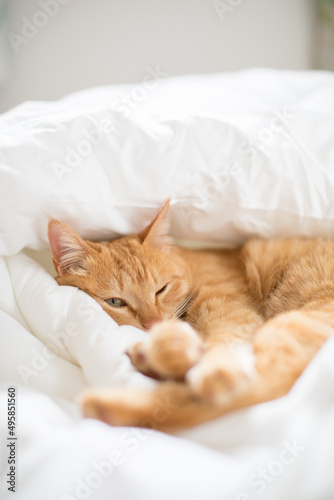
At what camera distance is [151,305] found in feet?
4.23

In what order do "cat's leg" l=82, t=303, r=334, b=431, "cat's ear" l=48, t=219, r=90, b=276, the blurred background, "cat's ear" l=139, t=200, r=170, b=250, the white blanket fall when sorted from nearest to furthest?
the white blanket, "cat's leg" l=82, t=303, r=334, b=431, "cat's ear" l=48, t=219, r=90, b=276, "cat's ear" l=139, t=200, r=170, b=250, the blurred background

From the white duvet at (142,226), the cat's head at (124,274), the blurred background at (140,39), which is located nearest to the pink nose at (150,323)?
the cat's head at (124,274)

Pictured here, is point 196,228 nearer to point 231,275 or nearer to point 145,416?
point 231,275

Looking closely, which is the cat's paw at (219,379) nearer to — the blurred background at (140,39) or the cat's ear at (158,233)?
the cat's ear at (158,233)

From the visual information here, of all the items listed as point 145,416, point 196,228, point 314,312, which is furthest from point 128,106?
point 145,416

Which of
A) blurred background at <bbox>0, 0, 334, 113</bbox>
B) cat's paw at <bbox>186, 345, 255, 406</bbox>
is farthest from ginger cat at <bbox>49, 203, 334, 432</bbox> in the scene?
blurred background at <bbox>0, 0, 334, 113</bbox>

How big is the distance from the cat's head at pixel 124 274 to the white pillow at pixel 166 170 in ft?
0.27

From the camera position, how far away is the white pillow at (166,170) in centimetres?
125

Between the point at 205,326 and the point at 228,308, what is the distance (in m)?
0.10

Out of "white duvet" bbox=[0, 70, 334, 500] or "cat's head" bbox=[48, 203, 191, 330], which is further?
"cat's head" bbox=[48, 203, 191, 330]

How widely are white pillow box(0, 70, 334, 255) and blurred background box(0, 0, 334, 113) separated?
3.52ft

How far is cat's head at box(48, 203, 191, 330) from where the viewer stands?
127cm

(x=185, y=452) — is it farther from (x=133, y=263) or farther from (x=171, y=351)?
(x=133, y=263)

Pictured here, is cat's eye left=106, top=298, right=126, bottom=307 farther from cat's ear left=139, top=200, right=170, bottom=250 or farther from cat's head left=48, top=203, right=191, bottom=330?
cat's ear left=139, top=200, right=170, bottom=250
